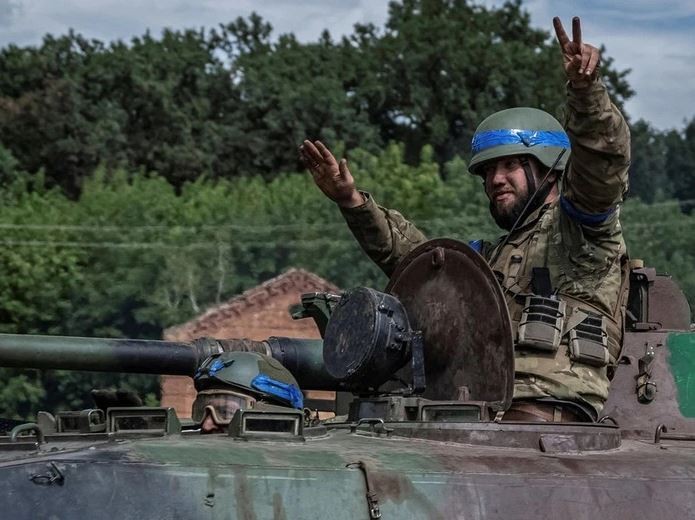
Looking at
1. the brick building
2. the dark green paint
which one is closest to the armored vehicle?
the dark green paint

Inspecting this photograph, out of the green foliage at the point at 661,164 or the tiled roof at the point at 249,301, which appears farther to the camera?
the green foliage at the point at 661,164

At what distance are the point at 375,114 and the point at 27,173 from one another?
12.6m

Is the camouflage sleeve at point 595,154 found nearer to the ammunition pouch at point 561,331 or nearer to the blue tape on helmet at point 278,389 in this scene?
the ammunition pouch at point 561,331

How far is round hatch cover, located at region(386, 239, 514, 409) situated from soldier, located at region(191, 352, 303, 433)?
67 centimetres

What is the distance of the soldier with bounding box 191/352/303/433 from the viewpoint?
23.4ft

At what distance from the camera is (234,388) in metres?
7.16

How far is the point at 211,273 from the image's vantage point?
31.5 meters

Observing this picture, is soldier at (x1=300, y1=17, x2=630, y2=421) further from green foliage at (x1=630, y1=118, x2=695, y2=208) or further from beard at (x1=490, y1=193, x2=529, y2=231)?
green foliage at (x1=630, y1=118, x2=695, y2=208)

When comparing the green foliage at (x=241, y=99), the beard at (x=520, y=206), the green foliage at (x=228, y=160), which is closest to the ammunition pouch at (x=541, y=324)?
the beard at (x=520, y=206)

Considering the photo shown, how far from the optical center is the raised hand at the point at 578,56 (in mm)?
6934

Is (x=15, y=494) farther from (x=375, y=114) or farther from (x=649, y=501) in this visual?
(x=375, y=114)

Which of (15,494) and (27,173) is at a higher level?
(27,173)

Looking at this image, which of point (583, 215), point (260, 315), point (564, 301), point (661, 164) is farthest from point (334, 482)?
point (661, 164)

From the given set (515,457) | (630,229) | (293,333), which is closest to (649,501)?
(515,457)
